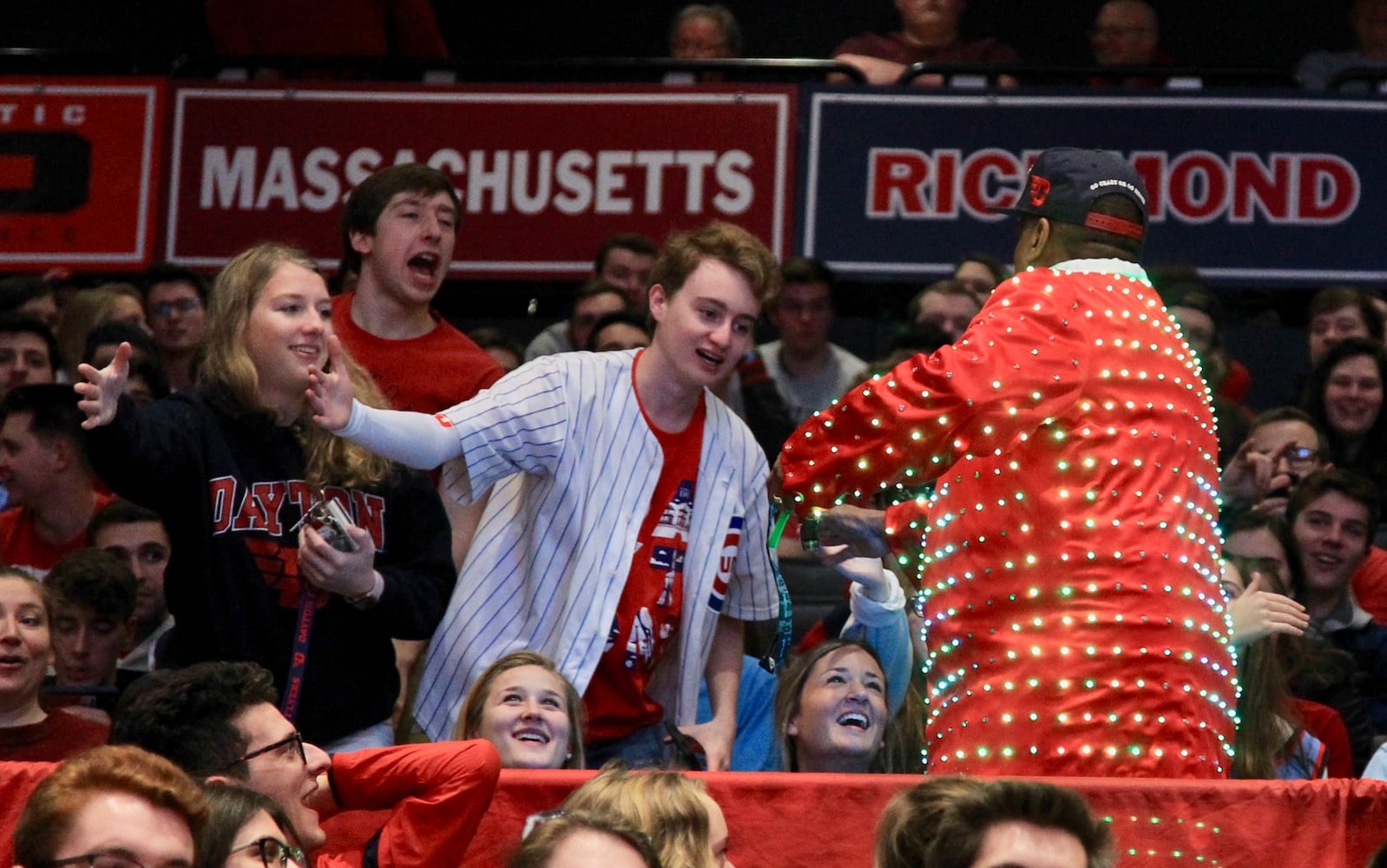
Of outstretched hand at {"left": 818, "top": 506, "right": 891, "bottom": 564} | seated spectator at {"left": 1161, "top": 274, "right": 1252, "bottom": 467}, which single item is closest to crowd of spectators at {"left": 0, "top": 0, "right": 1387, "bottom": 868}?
outstretched hand at {"left": 818, "top": 506, "right": 891, "bottom": 564}

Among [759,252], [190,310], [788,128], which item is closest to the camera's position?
[759,252]

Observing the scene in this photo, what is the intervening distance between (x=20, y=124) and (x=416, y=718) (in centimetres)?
496

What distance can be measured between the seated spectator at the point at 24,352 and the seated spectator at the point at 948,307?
116 inches

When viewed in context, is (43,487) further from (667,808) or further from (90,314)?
(667,808)

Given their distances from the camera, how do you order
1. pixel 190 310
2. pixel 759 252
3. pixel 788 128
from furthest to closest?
pixel 788 128
pixel 190 310
pixel 759 252

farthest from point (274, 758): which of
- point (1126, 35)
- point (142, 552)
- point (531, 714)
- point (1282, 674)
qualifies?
point (1126, 35)

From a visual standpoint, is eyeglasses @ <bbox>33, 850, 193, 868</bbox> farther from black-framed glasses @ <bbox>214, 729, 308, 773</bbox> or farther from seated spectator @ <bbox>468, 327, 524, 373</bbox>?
seated spectator @ <bbox>468, 327, 524, 373</bbox>

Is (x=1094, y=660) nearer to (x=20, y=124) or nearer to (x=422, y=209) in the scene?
(x=422, y=209)

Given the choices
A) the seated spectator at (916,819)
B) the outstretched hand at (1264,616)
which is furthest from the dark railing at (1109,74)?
the seated spectator at (916,819)

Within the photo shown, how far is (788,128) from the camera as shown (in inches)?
354

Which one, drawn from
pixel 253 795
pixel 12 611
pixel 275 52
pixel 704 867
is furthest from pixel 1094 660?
pixel 275 52

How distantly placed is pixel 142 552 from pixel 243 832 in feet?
9.96

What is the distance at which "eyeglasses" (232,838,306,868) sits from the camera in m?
3.49

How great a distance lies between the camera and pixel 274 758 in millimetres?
3963
